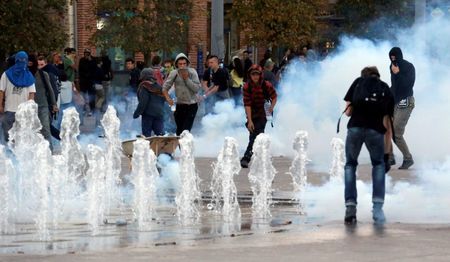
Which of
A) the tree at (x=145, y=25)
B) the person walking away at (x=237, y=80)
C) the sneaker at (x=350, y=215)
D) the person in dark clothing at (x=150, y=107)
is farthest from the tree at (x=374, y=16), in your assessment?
the sneaker at (x=350, y=215)

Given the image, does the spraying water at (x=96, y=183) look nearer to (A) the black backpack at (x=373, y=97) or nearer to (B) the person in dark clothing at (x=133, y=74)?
(A) the black backpack at (x=373, y=97)

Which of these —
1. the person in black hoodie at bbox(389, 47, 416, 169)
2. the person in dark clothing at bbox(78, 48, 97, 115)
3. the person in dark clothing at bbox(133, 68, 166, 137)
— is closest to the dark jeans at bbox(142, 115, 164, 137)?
the person in dark clothing at bbox(133, 68, 166, 137)

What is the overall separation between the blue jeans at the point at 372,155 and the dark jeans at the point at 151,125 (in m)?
7.03

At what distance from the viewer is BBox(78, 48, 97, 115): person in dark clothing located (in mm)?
34312

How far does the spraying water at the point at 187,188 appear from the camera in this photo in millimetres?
13751

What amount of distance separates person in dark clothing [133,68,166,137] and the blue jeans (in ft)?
23.1

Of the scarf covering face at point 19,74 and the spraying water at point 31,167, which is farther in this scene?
the scarf covering face at point 19,74

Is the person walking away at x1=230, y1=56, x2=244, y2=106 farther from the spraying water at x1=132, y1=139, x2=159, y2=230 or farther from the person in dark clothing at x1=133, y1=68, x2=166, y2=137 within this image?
the spraying water at x1=132, y1=139, x2=159, y2=230

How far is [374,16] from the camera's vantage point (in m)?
49.8

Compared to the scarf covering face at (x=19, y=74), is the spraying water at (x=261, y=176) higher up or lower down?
lower down

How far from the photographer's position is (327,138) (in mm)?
23281

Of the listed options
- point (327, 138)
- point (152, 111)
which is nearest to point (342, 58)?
point (327, 138)

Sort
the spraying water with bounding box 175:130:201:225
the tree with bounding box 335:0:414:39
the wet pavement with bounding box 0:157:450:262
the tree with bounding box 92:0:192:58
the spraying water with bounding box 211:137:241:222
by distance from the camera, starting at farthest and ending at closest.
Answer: the tree with bounding box 335:0:414:39, the tree with bounding box 92:0:192:58, the spraying water with bounding box 211:137:241:222, the spraying water with bounding box 175:130:201:225, the wet pavement with bounding box 0:157:450:262

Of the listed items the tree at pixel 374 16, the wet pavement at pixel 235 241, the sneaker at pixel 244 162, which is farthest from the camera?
the tree at pixel 374 16
